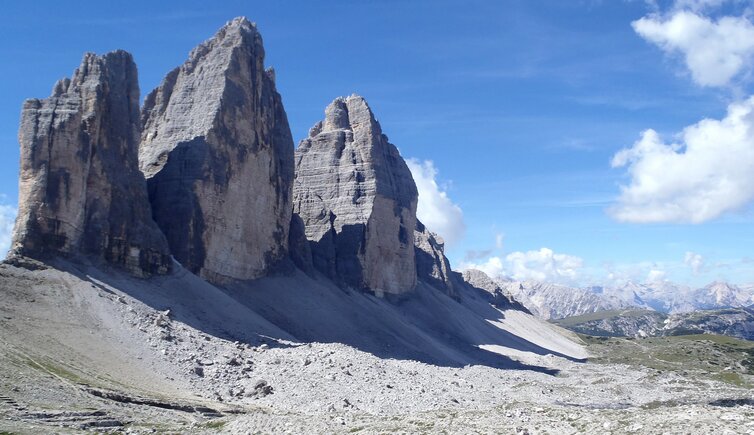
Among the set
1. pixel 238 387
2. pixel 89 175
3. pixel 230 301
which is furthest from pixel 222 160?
pixel 238 387

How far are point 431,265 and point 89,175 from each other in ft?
328

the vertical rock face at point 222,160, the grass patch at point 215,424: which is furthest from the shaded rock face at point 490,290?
the grass patch at point 215,424

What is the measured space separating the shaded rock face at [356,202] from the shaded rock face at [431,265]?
2241 centimetres

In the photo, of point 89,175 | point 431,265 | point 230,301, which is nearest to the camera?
point 89,175

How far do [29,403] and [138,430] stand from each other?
269 inches

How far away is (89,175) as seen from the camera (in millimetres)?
66375

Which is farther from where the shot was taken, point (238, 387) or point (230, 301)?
point (230, 301)

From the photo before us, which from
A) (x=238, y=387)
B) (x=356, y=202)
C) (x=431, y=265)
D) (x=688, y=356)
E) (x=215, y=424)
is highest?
(x=356, y=202)

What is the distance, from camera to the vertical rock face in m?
81.1

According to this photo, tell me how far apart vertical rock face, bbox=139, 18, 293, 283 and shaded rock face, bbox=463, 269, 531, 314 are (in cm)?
9144

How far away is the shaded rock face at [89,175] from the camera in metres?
61.7

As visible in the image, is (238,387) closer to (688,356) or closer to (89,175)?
(89,175)

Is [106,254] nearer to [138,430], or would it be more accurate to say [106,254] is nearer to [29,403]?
[29,403]

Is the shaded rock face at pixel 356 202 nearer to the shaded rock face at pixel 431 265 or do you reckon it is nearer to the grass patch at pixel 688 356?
the shaded rock face at pixel 431 265
